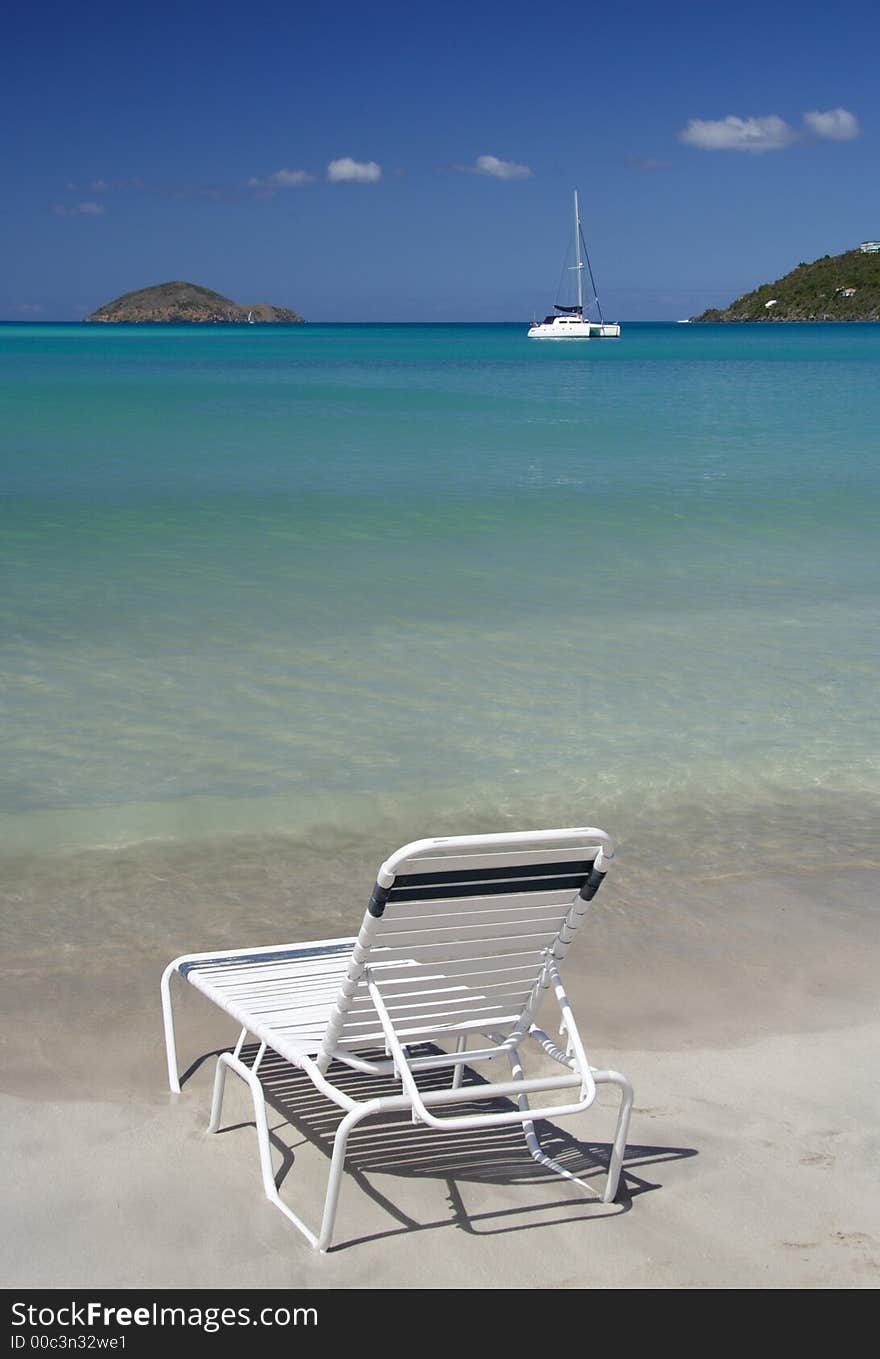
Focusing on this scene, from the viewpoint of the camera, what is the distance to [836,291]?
18612 cm

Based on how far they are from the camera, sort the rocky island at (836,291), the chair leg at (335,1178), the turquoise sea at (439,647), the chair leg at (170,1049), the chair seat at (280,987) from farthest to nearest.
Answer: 1. the rocky island at (836,291)
2. the turquoise sea at (439,647)
3. the chair leg at (170,1049)
4. the chair seat at (280,987)
5. the chair leg at (335,1178)

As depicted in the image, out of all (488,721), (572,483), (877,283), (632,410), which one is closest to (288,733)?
(488,721)

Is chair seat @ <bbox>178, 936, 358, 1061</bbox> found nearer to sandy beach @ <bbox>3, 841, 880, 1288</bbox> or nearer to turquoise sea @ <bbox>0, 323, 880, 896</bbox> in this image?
sandy beach @ <bbox>3, 841, 880, 1288</bbox>

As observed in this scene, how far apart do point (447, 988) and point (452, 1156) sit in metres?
0.61

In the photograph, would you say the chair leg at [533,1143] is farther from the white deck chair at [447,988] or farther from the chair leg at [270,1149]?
the chair leg at [270,1149]

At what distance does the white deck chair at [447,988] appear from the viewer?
11.3ft

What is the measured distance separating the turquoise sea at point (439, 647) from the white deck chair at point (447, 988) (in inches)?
110

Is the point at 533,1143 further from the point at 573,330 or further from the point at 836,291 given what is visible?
the point at 836,291

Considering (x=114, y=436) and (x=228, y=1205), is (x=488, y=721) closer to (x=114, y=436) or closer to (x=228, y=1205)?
(x=228, y=1205)

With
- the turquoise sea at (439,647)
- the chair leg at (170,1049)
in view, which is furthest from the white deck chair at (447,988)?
the turquoise sea at (439,647)

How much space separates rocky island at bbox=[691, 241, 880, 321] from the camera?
179 m

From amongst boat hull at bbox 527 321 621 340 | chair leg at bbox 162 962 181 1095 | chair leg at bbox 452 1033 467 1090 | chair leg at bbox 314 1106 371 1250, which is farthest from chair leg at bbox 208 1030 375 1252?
boat hull at bbox 527 321 621 340

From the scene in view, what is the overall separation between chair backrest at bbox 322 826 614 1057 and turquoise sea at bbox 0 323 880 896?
2.88 metres

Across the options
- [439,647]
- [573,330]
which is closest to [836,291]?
[573,330]
